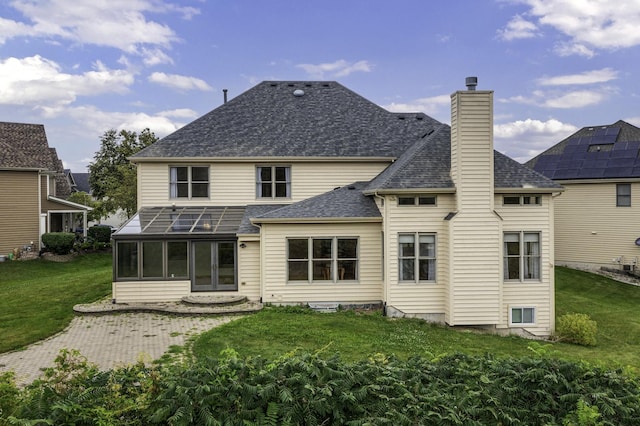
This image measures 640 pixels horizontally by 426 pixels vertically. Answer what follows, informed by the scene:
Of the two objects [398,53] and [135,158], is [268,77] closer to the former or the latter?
[398,53]

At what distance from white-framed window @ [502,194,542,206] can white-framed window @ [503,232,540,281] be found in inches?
38.6

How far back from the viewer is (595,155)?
87.0 feet

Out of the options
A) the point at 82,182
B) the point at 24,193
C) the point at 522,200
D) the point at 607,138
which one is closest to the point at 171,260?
the point at 522,200

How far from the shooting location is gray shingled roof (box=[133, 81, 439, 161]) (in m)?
18.8

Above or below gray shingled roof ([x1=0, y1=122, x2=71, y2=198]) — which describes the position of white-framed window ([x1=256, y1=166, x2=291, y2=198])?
below

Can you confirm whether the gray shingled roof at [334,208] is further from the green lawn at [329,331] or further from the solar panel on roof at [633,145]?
the solar panel on roof at [633,145]

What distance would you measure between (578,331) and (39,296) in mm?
19015

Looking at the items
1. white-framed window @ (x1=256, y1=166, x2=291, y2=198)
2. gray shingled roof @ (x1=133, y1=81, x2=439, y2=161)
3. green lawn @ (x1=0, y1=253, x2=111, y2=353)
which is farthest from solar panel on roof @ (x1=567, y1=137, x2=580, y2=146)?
green lawn @ (x1=0, y1=253, x2=111, y2=353)

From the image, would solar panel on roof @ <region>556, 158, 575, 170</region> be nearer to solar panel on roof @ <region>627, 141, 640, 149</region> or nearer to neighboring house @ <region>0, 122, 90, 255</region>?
solar panel on roof @ <region>627, 141, 640, 149</region>

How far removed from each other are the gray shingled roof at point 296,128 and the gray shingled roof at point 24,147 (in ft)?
47.6

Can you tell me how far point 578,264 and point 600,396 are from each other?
24.2 meters

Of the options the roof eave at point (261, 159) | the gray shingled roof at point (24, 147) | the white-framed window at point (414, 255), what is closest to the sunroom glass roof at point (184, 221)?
the roof eave at point (261, 159)

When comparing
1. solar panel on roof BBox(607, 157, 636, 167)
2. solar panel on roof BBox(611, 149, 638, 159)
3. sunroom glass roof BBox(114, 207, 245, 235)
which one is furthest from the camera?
solar panel on roof BBox(611, 149, 638, 159)

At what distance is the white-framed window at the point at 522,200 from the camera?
1432 centimetres
